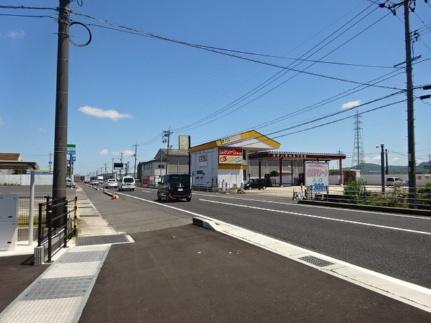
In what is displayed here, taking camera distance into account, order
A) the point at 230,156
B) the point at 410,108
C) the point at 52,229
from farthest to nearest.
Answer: the point at 230,156 < the point at 410,108 < the point at 52,229

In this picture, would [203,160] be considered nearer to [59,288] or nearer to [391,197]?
[391,197]

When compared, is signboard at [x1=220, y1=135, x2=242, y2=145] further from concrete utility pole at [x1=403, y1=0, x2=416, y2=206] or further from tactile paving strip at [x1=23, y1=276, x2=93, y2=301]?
tactile paving strip at [x1=23, y1=276, x2=93, y2=301]

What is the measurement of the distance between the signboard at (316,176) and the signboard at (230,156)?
2631 centimetres

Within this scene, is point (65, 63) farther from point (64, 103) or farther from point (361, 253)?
point (361, 253)

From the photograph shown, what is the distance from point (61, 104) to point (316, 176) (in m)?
22.3

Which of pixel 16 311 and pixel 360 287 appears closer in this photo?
pixel 16 311

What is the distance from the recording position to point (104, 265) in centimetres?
848

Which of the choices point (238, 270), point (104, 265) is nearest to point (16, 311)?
point (104, 265)

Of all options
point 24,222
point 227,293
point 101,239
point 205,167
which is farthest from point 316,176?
point 205,167

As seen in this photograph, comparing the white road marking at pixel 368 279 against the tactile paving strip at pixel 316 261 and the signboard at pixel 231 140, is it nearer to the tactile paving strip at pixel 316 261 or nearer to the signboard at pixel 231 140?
the tactile paving strip at pixel 316 261

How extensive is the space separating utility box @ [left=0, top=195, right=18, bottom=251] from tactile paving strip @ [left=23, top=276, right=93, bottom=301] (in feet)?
10.4

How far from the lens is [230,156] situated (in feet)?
190

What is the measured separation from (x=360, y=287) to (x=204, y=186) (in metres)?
54.7

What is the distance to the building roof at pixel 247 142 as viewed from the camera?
57.8m
